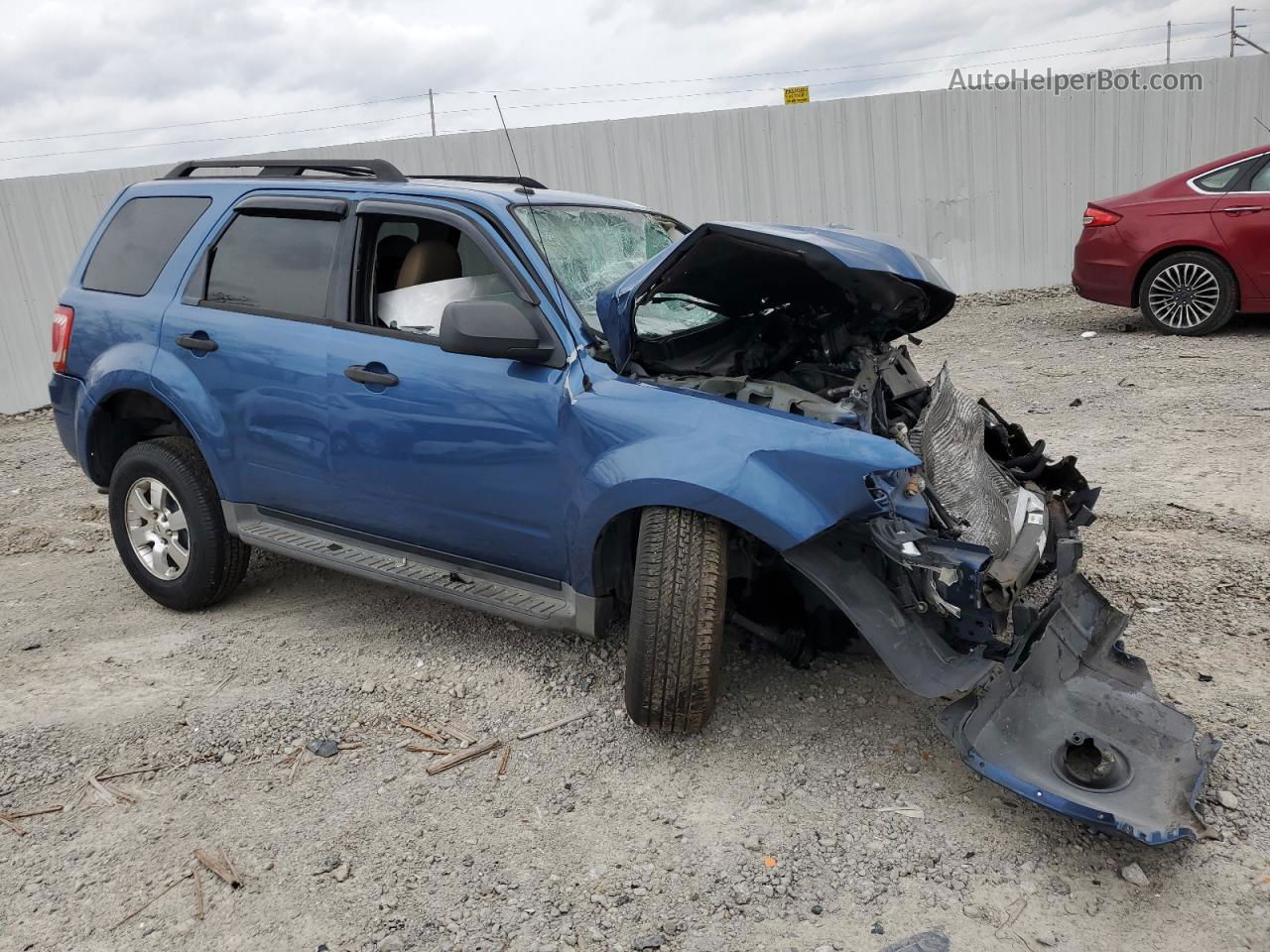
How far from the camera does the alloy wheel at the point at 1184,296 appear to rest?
27.3 ft

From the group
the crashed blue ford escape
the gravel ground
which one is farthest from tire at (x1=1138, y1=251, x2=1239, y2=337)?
the crashed blue ford escape

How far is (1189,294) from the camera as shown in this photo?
27.6 ft

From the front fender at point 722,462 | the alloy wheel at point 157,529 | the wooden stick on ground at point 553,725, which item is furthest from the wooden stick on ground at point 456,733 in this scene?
the alloy wheel at point 157,529

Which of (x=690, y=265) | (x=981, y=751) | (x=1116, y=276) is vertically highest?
(x=690, y=265)

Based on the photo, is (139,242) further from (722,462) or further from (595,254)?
(722,462)

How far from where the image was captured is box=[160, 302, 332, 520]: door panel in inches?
147

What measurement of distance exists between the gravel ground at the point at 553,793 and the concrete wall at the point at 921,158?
26.2 feet

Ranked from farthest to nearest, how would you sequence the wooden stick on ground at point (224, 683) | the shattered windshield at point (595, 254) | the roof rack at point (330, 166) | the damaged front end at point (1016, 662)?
the roof rack at point (330, 166)
the wooden stick on ground at point (224, 683)
the shattered windshield at point (595, 254)
the damaged front end at point (1016, 662)

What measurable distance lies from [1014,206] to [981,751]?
1070cm

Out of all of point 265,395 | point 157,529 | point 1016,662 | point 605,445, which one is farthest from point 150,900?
point 1016,662

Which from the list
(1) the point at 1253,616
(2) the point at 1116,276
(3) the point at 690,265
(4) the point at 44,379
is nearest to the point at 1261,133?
(2) the point at 1116,276

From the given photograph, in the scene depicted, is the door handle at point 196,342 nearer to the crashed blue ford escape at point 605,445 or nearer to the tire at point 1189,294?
the crashed blue ford escape at point 605,445

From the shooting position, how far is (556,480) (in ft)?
10.7

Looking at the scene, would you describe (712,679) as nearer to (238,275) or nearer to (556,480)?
(556,480)
